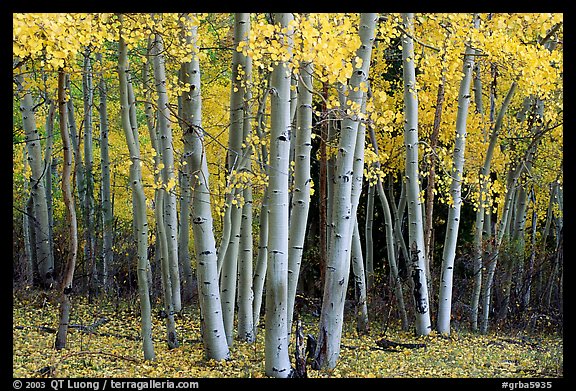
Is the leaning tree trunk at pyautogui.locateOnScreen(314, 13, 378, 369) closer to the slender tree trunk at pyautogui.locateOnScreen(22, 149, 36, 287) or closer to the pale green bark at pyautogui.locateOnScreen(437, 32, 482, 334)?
the pale green bark at pyautogui.locateOnScreen(437, 32, 482, 334)

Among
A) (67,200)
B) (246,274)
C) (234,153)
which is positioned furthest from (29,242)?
(234,153)

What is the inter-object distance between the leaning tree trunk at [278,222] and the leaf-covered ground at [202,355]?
51 centimetres

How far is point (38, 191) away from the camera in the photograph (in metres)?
10.6

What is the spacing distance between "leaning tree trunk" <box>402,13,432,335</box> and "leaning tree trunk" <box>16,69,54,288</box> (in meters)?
5.25

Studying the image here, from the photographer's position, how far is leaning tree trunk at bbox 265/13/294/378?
545 centimetres

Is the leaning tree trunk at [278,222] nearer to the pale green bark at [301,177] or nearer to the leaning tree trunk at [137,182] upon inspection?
the pale green bark at [301,177]

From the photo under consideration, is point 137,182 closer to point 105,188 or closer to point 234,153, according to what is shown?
point 234,153

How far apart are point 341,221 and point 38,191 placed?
245 inches

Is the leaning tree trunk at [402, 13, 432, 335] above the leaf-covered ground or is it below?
above

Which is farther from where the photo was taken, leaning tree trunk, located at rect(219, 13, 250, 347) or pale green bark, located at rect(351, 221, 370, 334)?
pale green bark, located at rect(351, 221, 370, 334)

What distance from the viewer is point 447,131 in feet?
37.6

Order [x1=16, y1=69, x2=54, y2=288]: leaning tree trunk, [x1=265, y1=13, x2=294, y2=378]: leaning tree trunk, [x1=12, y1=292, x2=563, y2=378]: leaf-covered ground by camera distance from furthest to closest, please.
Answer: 1. [x1=16, y1=69, x2=54, y2=288]: leaning tree trunk
2. [x1=12, y1=292, x2=563, y2=378]: leaf-covered ground
3. [x1=265, y1=13, x2=294, y2=378]: leaning tree trunk

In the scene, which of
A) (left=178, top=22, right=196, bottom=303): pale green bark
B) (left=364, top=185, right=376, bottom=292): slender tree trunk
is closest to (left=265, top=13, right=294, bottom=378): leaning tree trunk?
(left=178, top=22, right=196, bottom=303): pale green bark

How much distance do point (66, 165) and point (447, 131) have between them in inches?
278
